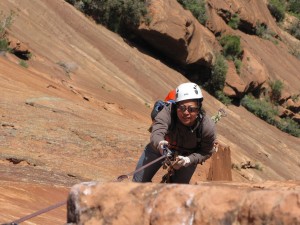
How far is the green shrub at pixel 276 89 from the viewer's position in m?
43.0

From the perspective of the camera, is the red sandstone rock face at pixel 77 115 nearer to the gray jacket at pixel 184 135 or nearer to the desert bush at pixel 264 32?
the gray jacket at pixel 184 135

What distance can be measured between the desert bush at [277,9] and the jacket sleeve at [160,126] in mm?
50647

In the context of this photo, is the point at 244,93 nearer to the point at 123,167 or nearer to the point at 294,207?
the point at 123,167

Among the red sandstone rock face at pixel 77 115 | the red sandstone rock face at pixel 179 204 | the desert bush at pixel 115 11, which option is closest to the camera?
the red sandstone rock face at pixel 179 204

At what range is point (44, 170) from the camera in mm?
11031

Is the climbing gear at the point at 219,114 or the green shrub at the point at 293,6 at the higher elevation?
the green shrub at the point at 293,6

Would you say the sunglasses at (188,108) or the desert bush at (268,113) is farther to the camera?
the desert bush at (268,113)

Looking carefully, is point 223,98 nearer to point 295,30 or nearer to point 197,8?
point 197,8

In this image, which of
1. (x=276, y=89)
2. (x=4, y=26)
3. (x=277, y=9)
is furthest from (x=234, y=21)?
(x=4, y=26)

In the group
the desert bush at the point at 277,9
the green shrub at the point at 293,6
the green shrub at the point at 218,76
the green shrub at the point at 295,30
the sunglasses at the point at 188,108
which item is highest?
the green shrub at the point at 293,6

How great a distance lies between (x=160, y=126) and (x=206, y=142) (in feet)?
1.73

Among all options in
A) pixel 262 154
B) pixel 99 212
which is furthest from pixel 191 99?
pixel 262 154

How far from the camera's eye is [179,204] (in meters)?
4.03

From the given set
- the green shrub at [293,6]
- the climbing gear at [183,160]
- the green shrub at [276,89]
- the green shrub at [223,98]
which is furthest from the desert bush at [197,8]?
the climbing gear at [183,160]
